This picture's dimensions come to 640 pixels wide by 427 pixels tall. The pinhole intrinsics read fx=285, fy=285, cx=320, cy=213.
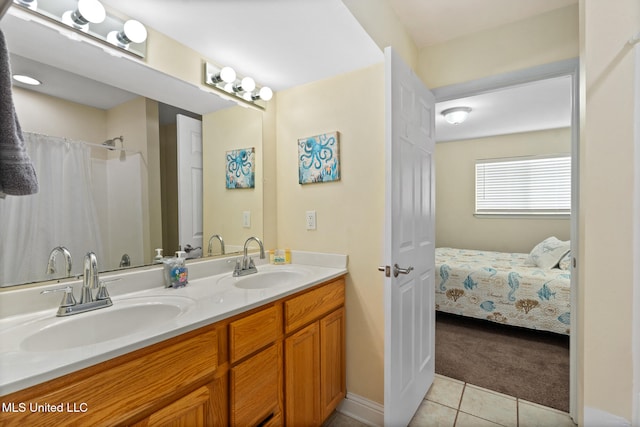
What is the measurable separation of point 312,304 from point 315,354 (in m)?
0.27

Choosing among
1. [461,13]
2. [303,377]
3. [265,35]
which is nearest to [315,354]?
[303,377]

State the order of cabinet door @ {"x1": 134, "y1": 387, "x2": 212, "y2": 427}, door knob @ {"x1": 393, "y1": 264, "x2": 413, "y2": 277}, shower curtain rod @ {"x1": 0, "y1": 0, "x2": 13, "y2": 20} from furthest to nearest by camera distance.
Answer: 1. door knob @ {"x1": 393, "y1": 264, "x2": 413, "y2": 277}
2. cabinet door @ {"x1": 134, "y1": 387, "x2": 212, "y2": 427}
3. shower curtain rod @ {"x1": 0, "y1": 0, "x2": 13, "y2": 20}

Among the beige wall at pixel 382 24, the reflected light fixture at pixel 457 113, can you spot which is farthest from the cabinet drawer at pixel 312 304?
the reflected light fixture at pixel 457 113

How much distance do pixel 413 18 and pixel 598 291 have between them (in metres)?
1.66

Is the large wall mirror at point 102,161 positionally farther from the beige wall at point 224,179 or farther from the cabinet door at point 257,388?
the cabinet door at point 257,388

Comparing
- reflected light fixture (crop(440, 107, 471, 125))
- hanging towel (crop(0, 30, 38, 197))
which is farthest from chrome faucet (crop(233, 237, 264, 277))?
reflected light fixture (crop(440, 107, 471, 125))

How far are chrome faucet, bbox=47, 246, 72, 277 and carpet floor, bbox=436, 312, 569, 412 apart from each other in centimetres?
241

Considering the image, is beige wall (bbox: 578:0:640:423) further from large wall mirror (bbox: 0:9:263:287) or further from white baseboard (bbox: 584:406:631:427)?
large wall mirror (bbox: 0:9:263:287)

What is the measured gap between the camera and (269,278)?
175 cm

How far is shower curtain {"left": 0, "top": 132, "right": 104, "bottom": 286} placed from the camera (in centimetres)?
103

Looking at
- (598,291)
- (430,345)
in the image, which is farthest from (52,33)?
(430,345)

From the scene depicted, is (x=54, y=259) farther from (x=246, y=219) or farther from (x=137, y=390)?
(x=246, y=219)

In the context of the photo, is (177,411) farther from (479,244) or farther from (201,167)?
(479,244)

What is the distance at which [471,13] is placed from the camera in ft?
5.38
